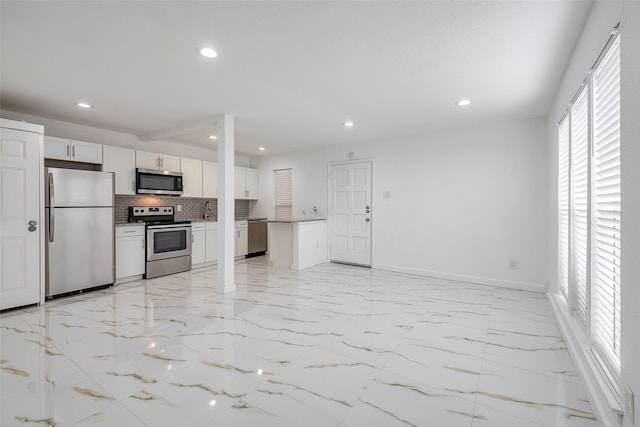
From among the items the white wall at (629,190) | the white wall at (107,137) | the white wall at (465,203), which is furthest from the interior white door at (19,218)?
the white wall at (629,190)

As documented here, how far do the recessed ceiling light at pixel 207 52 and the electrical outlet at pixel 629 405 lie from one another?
320 cm

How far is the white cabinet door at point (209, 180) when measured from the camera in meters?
5.85

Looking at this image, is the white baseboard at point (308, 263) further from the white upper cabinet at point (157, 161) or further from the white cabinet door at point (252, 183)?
the white upper cabinet at point (157, 161)

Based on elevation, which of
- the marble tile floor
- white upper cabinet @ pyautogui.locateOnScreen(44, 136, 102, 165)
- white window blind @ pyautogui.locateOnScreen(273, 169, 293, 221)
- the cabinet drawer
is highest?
white upper cabinet @ pyautogui.locateOnScreen(44, 136, 102, 165)

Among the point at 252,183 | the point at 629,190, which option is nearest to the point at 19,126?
the point at 252,183

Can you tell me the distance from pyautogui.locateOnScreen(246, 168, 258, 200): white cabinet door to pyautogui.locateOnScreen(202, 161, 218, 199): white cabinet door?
108 cm

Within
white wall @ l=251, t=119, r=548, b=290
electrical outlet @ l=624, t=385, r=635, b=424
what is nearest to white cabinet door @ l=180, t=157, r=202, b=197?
white wall @ l=251, t=119, r=548, b=290

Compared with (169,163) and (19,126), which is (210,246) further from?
(19,126)

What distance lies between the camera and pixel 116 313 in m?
3.24

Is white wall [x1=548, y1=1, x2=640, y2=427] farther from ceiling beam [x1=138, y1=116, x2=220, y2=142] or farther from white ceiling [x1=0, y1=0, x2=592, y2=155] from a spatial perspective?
ceiling beam [x1=138, y1=116, x2=220, y2=142]

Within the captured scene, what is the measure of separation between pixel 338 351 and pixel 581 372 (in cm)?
165

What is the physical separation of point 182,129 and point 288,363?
3801 millimetres

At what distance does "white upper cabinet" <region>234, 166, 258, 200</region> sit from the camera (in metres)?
6.73

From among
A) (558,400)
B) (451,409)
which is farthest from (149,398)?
(558,400)
